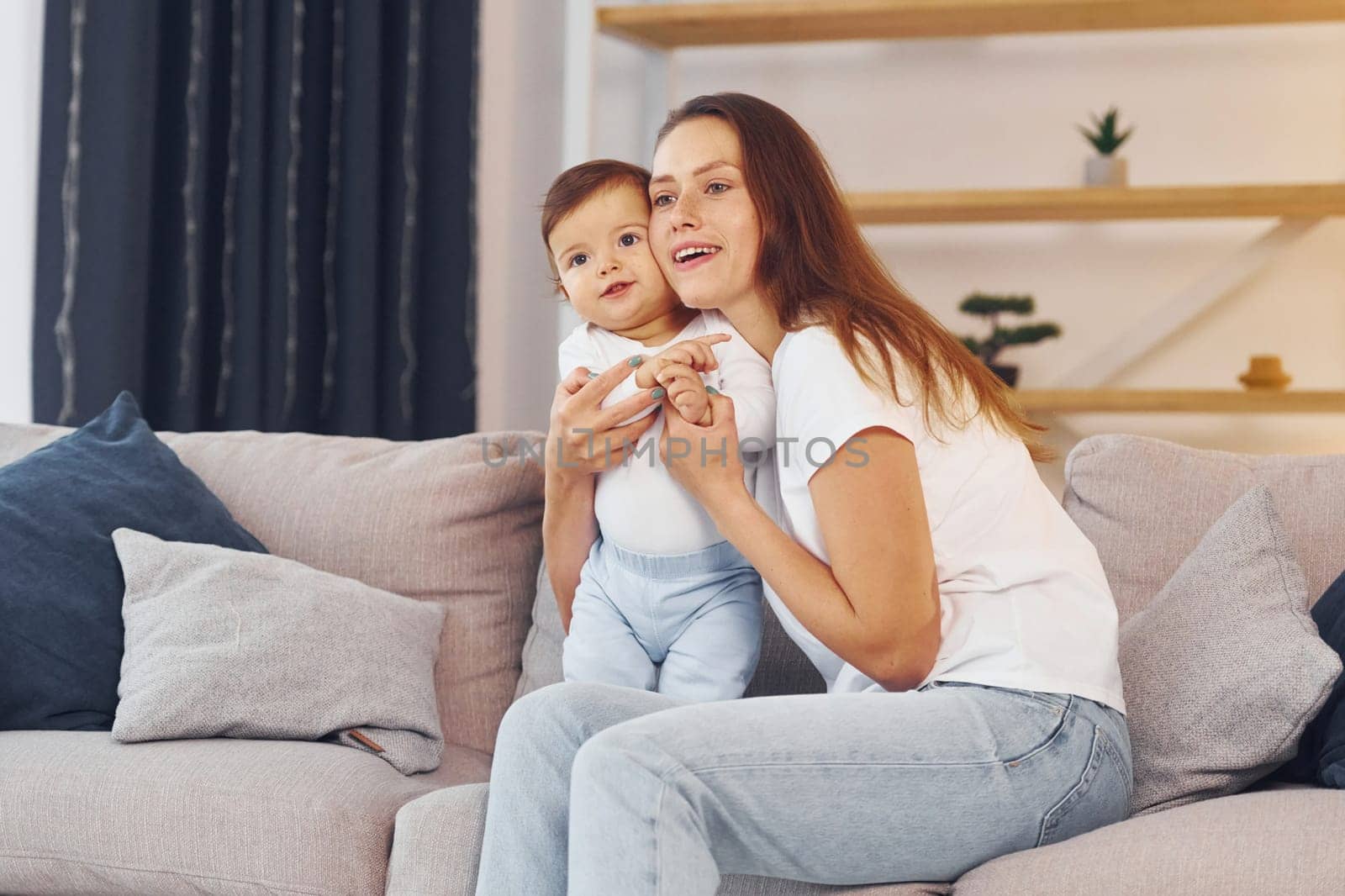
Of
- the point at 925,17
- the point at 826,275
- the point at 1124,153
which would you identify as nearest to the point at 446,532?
the point at 826,275

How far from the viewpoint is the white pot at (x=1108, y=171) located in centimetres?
292

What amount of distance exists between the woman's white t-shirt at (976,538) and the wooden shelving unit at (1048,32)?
167 cm

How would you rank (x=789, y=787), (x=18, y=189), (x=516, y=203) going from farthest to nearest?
(x=516, y=203), (x=18, y=189), (x=789, y=787)

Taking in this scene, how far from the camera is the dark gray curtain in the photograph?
2479mm

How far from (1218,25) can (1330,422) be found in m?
1.00

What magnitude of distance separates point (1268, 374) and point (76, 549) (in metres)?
2.48

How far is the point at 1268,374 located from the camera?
288cm

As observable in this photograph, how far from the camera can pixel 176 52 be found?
2652 millimetres

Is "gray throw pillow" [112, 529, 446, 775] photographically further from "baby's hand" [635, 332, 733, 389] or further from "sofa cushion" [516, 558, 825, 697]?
"baby's hand" [635, 332, 733, 389]

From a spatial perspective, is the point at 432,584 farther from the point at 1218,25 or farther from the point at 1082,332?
the point at 1218,25

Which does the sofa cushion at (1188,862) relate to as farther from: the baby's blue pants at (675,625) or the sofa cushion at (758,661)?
the sofa cushion at (758,661)

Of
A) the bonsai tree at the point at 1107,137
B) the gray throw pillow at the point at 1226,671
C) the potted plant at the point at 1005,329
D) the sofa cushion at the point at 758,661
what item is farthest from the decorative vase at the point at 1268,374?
the sofa cushion at the point at 758,661

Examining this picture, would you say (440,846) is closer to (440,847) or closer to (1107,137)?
(440,847)

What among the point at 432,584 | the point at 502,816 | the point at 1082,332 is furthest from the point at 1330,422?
the point at 502,816
